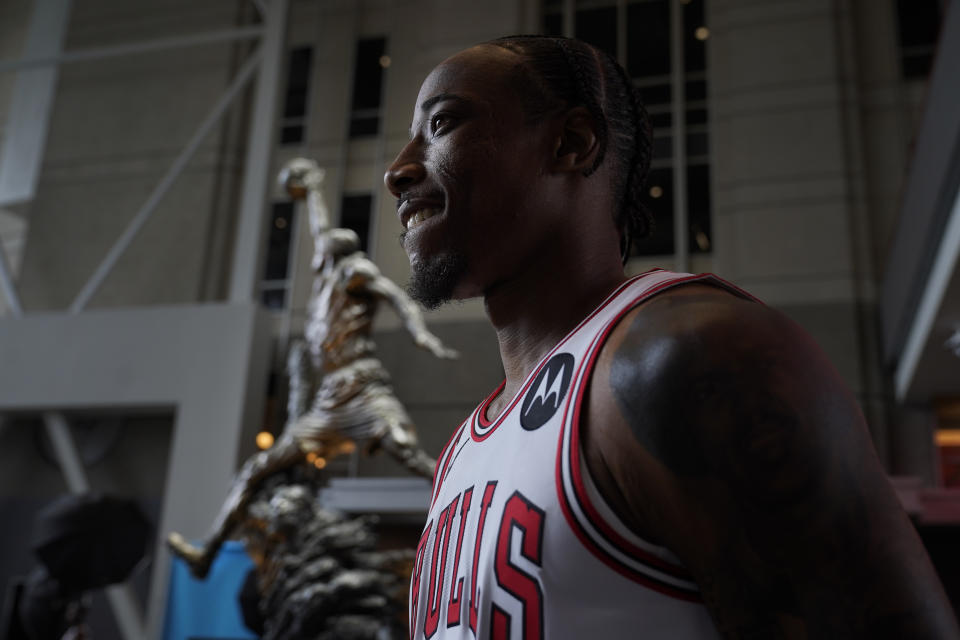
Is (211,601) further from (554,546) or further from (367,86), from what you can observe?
(367,86)

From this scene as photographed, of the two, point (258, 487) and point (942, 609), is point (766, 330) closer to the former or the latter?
point (942, 609)

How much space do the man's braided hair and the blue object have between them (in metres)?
5.18

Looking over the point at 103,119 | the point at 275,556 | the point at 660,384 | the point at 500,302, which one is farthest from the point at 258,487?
the point at 103,119

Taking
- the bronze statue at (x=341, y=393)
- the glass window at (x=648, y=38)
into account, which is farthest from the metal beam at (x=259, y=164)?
the glass window at (x=648, y=38)

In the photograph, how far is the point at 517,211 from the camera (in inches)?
42.4

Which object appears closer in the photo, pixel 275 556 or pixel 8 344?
pixel 275 556

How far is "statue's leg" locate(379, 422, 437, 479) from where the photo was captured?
563cm

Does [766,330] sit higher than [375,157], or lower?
lower

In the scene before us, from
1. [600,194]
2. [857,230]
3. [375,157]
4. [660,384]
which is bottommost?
[660,384]

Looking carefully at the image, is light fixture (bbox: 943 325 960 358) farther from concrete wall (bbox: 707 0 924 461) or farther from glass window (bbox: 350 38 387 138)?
glass window (bbox: 350 38 387 138)

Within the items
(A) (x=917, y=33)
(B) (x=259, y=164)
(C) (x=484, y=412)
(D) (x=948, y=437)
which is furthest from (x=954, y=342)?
(C) (x=484, y=412)

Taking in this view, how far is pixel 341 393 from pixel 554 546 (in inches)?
207

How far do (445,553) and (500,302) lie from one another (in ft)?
1.02

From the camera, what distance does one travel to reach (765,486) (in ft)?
2.23
